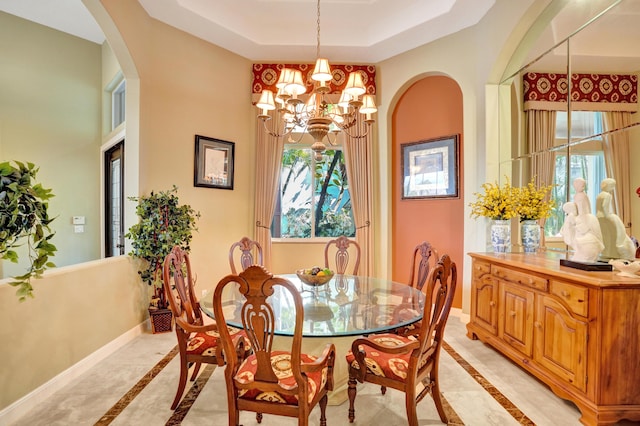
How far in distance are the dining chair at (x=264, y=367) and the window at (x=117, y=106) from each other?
437 cm

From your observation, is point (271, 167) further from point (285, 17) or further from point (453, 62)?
point (453, 62)

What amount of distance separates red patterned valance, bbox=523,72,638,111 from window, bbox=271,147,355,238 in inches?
96.9

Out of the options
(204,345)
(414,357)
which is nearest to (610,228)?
(414,357)

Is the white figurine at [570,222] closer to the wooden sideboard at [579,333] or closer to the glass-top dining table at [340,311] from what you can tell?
the wooden sideboard at [579,333]

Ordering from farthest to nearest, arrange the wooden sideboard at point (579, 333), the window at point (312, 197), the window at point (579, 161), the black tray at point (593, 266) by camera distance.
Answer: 1. the window at point (312, 197)
2. the window at point (579, 161)
3. the black tray at point (593, 266)
4. the wooden sideboard at point (579, 333)

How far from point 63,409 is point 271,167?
3.30m

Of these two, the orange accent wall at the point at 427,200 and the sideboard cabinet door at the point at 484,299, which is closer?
the sideboard cabinet door at the point at 484,299

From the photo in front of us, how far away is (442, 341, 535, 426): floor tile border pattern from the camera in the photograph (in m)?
2.10

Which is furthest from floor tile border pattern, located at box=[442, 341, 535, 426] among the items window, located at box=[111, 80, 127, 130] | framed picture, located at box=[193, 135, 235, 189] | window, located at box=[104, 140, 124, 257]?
window, located at box=[111, 80, 127, 130]

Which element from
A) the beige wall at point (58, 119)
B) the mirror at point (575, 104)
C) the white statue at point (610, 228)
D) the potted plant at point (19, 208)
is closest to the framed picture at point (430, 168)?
the mirror at point (575, 104)

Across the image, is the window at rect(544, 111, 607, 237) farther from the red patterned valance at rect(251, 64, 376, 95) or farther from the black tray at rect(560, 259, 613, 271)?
the red patterned valance at rect(251, 64, 376, 95)

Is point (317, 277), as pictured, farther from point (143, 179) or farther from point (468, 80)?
point (468, 80)

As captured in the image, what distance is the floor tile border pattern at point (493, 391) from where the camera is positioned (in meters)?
2.10

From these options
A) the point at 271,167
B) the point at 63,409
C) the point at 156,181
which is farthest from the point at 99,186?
the point at 63,409
